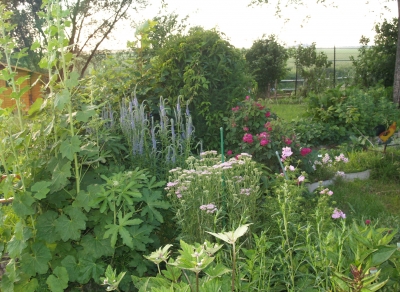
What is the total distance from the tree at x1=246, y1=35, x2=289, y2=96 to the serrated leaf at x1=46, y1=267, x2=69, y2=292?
15249mm

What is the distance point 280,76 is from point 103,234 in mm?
15784

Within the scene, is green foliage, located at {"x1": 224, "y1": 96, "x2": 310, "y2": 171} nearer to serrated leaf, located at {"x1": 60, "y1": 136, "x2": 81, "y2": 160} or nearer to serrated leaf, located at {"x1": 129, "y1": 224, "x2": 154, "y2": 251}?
serrated leaf, located at {"x1": 129, "y1": 224, "x2": 154, "y2": 251}

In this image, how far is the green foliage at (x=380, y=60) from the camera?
44.8 ft

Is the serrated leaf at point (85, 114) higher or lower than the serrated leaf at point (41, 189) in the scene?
higher

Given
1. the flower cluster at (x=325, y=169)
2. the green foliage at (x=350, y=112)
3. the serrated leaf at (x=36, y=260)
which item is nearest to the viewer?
the serrated leaf at (x=36, y=260)

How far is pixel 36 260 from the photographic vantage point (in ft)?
9.08

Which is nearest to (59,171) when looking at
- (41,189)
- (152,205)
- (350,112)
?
(41,189)

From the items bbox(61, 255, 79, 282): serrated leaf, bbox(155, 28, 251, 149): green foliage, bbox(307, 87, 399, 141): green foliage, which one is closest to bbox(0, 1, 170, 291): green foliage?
bbox(61, 255, 79, 282): serrated leaf

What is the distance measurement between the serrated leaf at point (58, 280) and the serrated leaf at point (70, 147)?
684 mm

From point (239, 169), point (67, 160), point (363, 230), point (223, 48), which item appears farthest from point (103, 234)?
point (223, 48)

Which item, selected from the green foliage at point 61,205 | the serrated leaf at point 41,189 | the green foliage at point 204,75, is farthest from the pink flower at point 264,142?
the serrated leaf at point 41,189

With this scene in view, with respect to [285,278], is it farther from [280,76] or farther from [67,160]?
[280,76]

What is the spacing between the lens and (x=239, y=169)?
341 cm

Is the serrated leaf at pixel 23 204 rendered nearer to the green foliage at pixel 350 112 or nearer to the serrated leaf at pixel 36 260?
the serrated leaf at pixel 36 260
